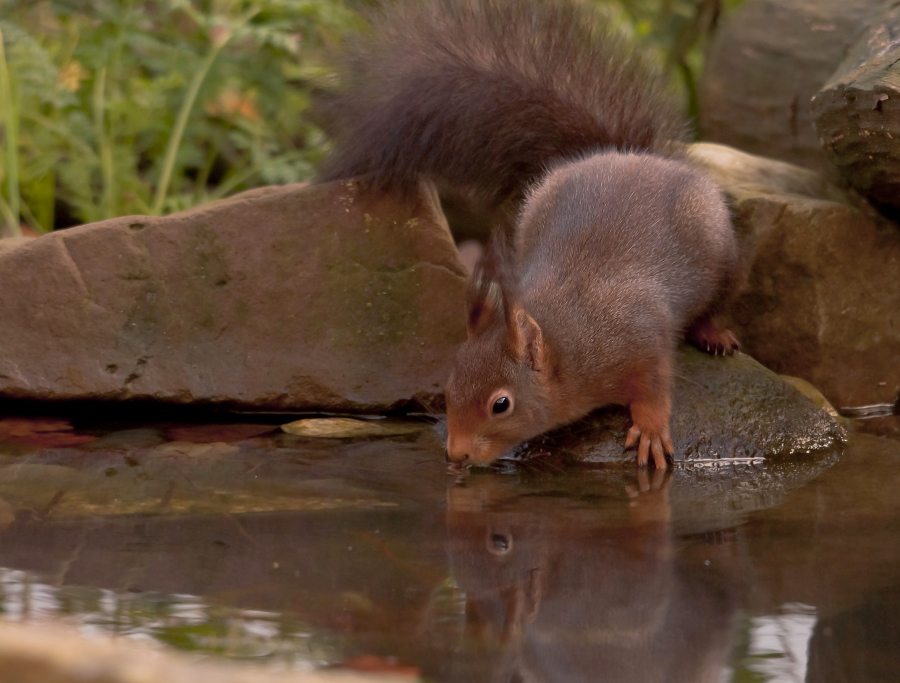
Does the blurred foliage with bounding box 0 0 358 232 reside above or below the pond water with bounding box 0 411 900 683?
above

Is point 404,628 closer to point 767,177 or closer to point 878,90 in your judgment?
point 878,90

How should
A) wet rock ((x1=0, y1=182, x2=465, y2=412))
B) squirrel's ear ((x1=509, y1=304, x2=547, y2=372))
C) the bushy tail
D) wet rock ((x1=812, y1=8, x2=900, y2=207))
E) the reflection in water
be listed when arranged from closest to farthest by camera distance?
the reflection in water → squirrel's ear ((x1=509, y1=304, x2=547, y2=372)) → wet rock ((x1=812, y1=8, x2=900, y2=207)) → wet rock ((x1=0, y1=182, x2=465, y2=412)) → the bushy tail

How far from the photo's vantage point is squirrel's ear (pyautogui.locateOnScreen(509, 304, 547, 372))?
2.82 metres

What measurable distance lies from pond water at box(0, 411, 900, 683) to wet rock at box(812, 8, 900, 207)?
0.99 meters

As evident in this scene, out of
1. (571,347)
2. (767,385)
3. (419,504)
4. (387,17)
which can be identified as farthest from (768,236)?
(419,504)

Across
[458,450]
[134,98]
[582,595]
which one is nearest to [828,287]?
[458,450]

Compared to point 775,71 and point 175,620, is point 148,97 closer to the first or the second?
point 775,71

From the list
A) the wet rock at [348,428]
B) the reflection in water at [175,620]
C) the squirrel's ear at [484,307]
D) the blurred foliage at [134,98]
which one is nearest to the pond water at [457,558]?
the reflection in water at [175,620]

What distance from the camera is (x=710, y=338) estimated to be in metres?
3.35

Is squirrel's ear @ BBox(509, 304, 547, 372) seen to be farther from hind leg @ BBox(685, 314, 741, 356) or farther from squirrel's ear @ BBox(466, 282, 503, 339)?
hind leg @ BBox(685, 314, 741, 356)

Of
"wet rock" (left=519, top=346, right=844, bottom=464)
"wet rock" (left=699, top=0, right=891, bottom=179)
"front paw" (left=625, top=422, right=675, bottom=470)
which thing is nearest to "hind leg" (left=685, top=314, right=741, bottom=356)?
"wet rock" (left=519, top=346, right=844, bottom=464)

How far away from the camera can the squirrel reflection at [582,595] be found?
5.37 feet

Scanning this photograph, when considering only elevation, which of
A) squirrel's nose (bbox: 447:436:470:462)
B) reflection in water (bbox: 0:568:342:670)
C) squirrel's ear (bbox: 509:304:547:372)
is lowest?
reflection in water (bbox: 0:568:342:670)

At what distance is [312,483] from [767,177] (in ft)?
8.11
